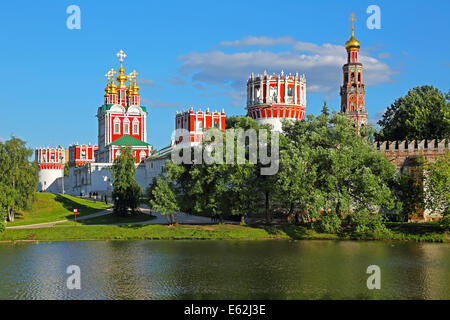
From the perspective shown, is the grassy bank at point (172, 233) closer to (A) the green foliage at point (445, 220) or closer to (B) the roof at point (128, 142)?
(A) the green foliage at point (445, 220)

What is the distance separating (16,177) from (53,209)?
32.5ft

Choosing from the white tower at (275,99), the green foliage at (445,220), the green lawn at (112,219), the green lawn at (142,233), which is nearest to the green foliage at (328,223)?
the green lawn at (142,233)

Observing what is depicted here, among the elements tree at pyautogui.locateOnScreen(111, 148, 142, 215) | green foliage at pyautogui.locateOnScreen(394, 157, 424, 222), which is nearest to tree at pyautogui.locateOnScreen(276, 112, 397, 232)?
green foliage at pyautogui.locateOnScreen(394, 157, 424, 222)

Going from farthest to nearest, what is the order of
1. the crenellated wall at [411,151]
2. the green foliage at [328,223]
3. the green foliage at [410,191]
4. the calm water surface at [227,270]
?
the crenellated wall at [411,151] < the green foliage at [410,191] < the green foliage at [328,223] < the calm water surface at [227,270]

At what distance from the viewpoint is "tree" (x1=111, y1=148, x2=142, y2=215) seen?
2120 inches

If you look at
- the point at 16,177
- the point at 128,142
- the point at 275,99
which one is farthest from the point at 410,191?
the point at 128,142

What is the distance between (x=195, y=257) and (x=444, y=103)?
42.0 m

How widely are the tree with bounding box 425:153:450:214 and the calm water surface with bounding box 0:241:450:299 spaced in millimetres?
3917

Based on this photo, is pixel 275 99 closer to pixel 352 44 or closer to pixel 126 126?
pixel 352 44

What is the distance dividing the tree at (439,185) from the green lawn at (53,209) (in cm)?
3472

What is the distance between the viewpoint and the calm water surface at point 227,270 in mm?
23016

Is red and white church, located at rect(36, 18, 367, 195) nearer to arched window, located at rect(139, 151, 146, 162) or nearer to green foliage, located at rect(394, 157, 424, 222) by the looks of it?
arched window, located at rect(139, 151, 146, 162)

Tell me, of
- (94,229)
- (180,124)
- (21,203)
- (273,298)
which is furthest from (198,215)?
(273,298)

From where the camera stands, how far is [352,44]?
84.7 meters
